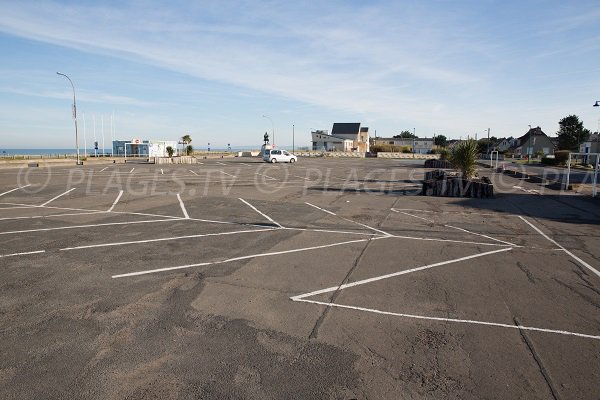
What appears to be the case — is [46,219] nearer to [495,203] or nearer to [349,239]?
[349,239]

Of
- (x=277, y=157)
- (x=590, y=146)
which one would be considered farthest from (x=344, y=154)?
(x=590, y=146)

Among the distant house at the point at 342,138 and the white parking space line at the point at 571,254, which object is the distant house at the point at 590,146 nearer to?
the white parking space line at the point at 571,254

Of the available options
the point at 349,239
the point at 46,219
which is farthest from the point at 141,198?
the point at 349,239

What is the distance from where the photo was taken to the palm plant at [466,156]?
21422 mm

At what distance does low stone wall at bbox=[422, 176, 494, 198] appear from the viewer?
1933 cm

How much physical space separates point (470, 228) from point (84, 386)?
10889 mm

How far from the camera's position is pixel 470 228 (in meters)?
11.9

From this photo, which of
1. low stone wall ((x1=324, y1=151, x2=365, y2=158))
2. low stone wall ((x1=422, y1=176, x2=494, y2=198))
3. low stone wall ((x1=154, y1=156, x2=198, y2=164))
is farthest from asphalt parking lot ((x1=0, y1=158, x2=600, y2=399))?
low stone wall ((x1=324, y1=151, x2=365, y2=158))

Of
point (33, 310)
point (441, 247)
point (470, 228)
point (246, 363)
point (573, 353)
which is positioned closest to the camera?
point (246, 363)

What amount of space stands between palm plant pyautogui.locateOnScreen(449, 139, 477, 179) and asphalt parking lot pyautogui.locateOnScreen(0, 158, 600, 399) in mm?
9680

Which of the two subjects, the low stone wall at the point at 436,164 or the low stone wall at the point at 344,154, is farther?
the low stone wall at the point at 344,154

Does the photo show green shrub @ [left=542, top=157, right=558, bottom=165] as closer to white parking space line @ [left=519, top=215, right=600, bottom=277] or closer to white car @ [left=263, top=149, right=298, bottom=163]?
white car @ [left=263, top=149, right=298, bottom=163]

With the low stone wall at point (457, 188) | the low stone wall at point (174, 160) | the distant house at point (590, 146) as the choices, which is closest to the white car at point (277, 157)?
the low stone wall at point (174, 160)

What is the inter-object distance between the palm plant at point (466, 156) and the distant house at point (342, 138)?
79258 millimetres
